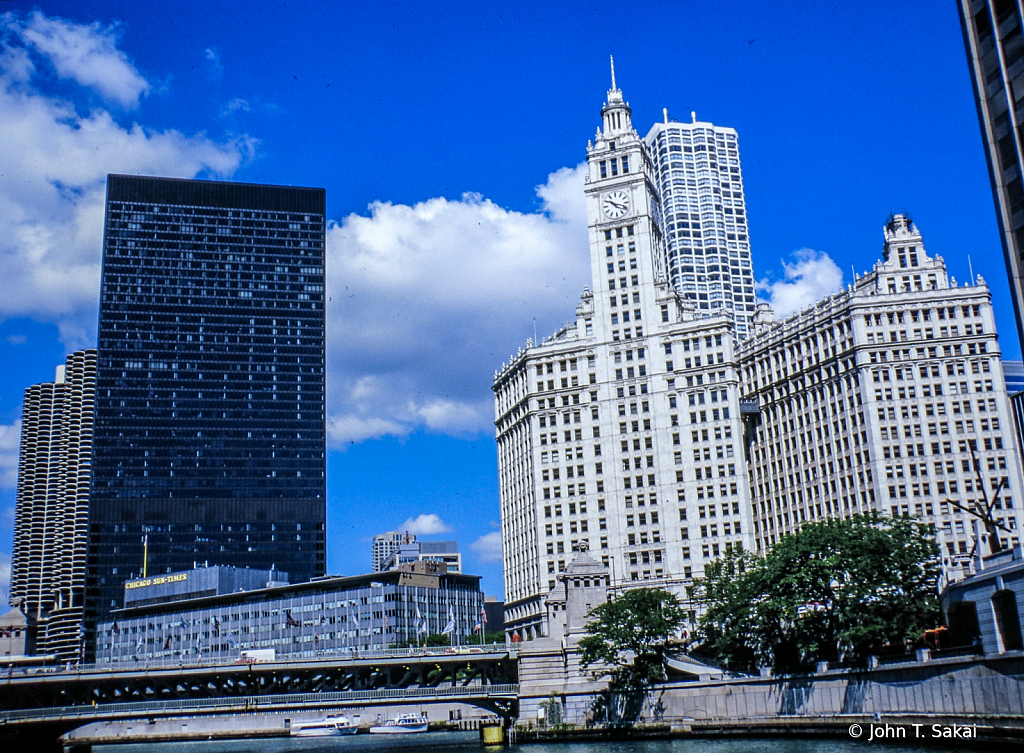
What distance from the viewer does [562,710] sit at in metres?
128

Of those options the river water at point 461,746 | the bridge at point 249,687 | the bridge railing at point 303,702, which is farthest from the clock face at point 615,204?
the river water at point 461,746

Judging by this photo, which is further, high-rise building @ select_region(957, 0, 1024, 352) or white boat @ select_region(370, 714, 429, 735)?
white boat @ select_region(370, 714, 429, 735)

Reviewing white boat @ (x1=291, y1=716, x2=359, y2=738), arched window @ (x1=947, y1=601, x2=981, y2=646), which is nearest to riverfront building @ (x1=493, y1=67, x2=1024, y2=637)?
white boat @ (x1=291, y1=716, x2=359, y2=738)

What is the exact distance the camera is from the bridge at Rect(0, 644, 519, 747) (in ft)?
493

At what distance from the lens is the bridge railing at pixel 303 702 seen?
148 m

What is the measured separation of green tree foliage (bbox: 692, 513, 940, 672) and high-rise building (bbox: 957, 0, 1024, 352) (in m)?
46.1

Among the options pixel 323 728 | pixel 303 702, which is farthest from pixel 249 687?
pixel 303 702

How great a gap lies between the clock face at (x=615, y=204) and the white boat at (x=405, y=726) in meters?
95.0

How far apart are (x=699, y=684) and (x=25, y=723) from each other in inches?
3906

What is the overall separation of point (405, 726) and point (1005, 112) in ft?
445

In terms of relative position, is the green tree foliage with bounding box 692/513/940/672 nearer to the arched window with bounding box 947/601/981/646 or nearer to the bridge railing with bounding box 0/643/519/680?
the arched window with bounding box 947/601/981/646

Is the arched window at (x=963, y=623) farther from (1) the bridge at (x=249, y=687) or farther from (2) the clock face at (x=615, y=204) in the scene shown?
(2) the clock face at (x=615, y=204)

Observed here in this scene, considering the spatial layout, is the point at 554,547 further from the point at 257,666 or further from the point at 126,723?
the point at 126,723

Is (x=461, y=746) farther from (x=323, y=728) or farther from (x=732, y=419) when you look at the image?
(x=732, y=419)
